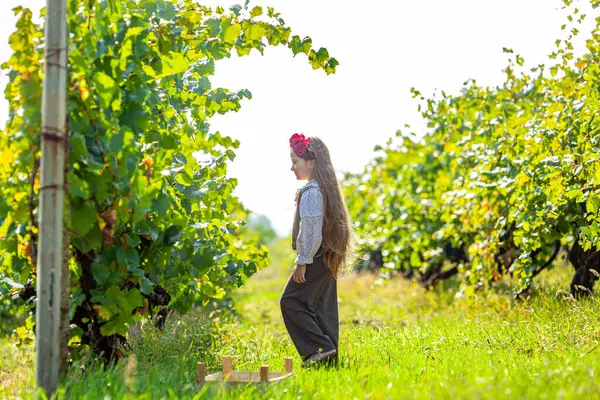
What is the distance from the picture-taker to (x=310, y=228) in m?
4.80

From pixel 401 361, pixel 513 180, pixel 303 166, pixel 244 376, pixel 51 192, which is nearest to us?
pixel 51 192

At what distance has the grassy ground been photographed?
3566mm

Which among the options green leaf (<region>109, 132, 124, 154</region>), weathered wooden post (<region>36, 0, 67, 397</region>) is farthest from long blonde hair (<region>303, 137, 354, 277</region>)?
weathered wooden post (<region>36, 0, 67, 397</region>)

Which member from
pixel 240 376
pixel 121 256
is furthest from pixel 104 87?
pixel 240 376

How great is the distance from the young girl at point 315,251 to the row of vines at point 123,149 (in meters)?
0.62

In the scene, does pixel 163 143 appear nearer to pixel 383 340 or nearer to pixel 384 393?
pixel 384 393

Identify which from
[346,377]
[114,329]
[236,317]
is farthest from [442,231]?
[114,329]

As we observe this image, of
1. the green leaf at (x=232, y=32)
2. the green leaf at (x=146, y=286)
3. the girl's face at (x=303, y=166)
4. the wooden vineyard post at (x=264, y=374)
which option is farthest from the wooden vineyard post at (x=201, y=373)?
the green leaf at (x=232, y=32)

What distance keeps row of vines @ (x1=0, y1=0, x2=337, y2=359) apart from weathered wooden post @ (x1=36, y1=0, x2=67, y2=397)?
13cm

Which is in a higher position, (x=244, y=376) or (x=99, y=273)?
(x=99, y=273)

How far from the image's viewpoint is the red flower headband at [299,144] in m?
5.05

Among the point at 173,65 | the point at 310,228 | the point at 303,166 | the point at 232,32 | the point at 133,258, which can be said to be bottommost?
the point at 133,258

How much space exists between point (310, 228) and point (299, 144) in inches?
25.3

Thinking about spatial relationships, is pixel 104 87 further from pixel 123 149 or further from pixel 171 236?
pixel 171 236
